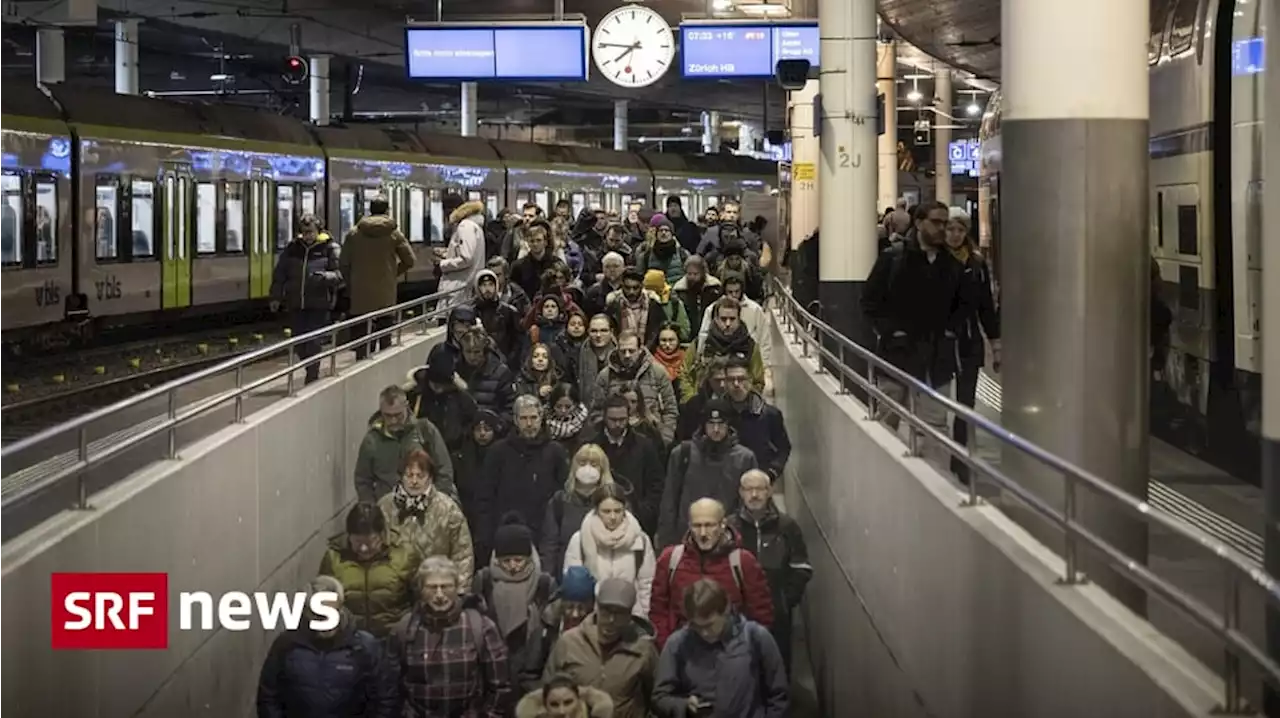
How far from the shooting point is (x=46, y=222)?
20.8 metres

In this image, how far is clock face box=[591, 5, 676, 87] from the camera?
2475 cm

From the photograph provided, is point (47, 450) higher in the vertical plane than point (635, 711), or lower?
higher

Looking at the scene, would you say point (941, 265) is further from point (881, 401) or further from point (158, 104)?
point (158, 104)

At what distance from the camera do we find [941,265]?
449 inches

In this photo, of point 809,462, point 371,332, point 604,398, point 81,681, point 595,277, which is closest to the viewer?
point 81,681

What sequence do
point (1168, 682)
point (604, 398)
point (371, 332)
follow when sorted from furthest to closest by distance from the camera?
point (371, 332) < point (604, 398) < point (1168, 682)

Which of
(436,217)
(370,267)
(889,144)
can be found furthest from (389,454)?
(889,144)

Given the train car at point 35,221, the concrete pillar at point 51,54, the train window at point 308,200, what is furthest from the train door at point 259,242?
the concrete pillar at point 51,54

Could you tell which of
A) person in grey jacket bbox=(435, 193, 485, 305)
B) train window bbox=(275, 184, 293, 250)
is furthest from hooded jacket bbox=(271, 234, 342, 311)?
train window bbox=(275, 184, 293, 250)

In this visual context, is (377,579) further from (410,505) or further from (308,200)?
(308,200)

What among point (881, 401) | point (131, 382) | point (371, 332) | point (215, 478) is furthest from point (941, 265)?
point (131, 382)

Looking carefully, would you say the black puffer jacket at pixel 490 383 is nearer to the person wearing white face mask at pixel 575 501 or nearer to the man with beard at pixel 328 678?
the person wearing white face mask at pixel 575 501

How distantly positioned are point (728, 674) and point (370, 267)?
29.2ft

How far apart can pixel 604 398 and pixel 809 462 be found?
2.43 m
